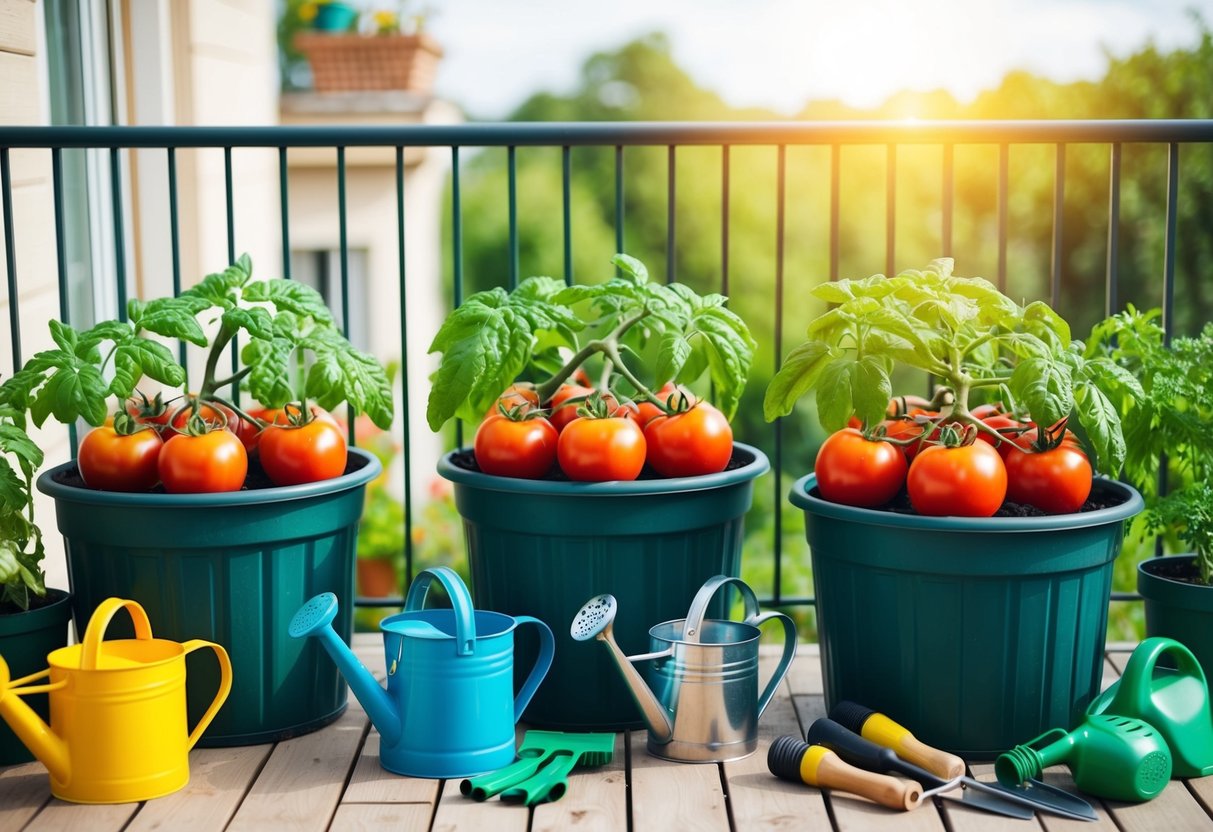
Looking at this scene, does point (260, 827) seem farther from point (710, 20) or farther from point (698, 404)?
point (710, 20)

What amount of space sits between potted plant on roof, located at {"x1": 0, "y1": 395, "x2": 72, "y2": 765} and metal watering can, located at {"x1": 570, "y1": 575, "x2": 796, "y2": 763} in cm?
85

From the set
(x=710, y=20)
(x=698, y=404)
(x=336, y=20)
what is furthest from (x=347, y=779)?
(x=710, y=20)

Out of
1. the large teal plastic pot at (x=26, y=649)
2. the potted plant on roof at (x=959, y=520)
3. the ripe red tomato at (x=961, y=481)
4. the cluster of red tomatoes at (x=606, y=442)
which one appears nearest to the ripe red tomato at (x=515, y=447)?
the cluster of red tomatoes at (x=606, y=442)

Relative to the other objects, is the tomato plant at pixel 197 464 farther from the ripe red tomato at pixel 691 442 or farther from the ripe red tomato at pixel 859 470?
the ripe red tomato at pixel 859 470

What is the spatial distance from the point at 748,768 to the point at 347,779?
0.63m

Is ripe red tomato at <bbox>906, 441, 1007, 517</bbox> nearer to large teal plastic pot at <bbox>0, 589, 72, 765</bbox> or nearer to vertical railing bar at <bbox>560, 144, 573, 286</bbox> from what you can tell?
vertical railing bar at <bbox>560, 144, 573, 286</bbox>

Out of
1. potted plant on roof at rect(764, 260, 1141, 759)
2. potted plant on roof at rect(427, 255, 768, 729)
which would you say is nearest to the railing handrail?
potted plant on roof at rect(427, 255, 768, 729)

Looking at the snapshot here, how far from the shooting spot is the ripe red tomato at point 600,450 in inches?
79.2

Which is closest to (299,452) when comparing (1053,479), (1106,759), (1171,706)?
(1053,479)

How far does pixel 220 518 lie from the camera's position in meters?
A: 1.96

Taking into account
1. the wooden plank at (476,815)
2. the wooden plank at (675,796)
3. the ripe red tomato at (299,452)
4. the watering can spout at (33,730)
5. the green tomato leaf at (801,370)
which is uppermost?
the green tomato leaf at (801,370)

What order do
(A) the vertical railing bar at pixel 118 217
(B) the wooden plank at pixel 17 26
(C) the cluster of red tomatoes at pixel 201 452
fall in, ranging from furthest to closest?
(B) the wooden plank at pixel 17 26, (A) the vertical railing bar at pixel 118 217, (C) the cluster of red tomatoes at pixel 201 452

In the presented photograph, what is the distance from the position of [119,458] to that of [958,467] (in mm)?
1336

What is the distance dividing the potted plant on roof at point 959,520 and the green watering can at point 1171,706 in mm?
96
